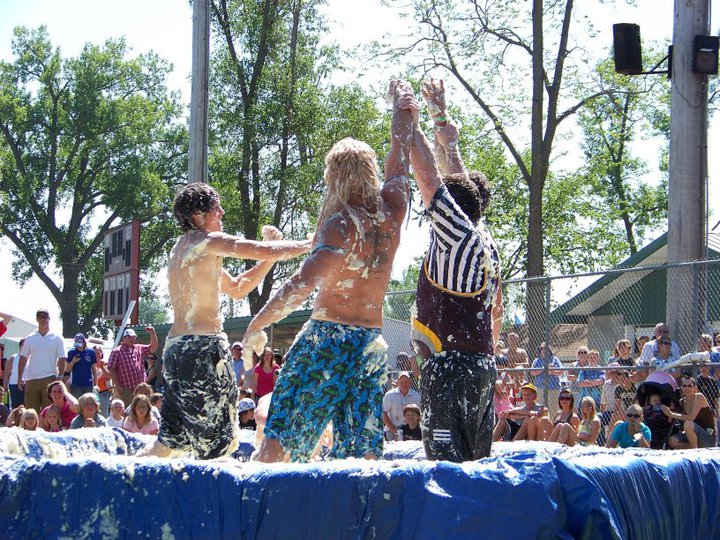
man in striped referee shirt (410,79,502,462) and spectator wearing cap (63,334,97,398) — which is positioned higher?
man in striped referee shirt (410,79,502,462)

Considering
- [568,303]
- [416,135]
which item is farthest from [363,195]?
[568,303]

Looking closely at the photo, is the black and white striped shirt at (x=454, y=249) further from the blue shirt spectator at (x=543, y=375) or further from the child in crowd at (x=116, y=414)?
the child in crowd at (x=116, y=414)

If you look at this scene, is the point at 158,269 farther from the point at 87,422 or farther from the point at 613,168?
the point at 87,422

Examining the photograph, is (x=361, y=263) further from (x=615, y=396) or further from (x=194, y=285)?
(x=615, y=396)

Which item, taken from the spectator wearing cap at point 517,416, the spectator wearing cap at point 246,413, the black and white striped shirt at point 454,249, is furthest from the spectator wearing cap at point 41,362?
the black and white striped shirt at point 454,249

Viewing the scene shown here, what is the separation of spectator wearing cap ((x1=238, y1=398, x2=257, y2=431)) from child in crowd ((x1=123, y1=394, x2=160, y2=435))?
88 centimetres

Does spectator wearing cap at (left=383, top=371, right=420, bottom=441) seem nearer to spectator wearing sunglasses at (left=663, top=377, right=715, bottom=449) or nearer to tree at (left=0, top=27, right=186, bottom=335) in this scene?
spectator wearing sunglasses at (left=663, top=377, right=715, bottom=449)

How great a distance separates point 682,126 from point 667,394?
3.03 metres

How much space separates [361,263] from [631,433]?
4.71 m

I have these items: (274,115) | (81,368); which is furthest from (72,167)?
(81,368)

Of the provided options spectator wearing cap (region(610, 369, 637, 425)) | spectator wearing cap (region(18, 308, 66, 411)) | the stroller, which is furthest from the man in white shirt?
spectator wearing cap (region(18, 308, 66, 411))

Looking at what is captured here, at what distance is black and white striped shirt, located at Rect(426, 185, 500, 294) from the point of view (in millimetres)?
4340

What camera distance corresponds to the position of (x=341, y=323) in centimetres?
450

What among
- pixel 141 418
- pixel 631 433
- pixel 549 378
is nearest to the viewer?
pixel 631 433
